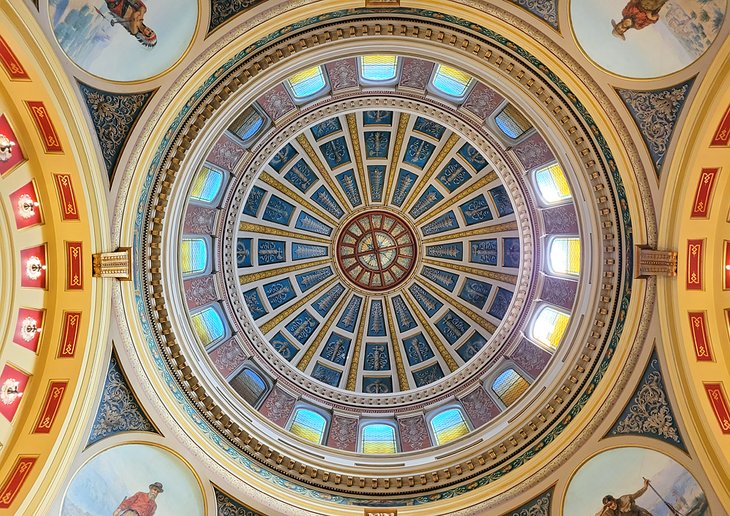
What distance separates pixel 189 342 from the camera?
1609 cm

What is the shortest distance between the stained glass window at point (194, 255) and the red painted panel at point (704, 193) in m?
13.3

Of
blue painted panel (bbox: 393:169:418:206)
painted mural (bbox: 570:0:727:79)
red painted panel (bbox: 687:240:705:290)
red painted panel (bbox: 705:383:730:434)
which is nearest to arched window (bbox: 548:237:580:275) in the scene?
red painted panel (bbox: 687:240:705:290)

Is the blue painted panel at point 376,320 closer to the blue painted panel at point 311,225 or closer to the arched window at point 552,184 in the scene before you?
the blue painted panel at point 311,225

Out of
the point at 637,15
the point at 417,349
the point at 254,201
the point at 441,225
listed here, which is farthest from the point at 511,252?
the point at 637,15

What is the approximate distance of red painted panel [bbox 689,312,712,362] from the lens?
42.2 feet

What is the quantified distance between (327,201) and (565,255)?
10.7m

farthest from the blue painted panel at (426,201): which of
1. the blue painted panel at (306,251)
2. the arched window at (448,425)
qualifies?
the arched window at (448,425)

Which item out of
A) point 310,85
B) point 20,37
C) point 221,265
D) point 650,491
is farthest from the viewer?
point 221,265

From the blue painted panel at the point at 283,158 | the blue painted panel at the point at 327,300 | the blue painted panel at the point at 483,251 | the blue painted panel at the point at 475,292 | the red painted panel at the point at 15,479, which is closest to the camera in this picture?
the red painted panel at the point at 15,479

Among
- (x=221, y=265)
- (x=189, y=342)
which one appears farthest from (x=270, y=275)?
(x=189, y=342)

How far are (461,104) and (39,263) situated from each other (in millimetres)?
12546

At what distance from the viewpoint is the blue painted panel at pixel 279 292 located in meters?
23.3

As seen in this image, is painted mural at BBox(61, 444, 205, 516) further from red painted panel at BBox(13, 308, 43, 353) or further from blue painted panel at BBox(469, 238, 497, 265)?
blue painted panel at BBox(469, 238, 497, 265)

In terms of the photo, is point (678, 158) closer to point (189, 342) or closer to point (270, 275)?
point (189, 342)
